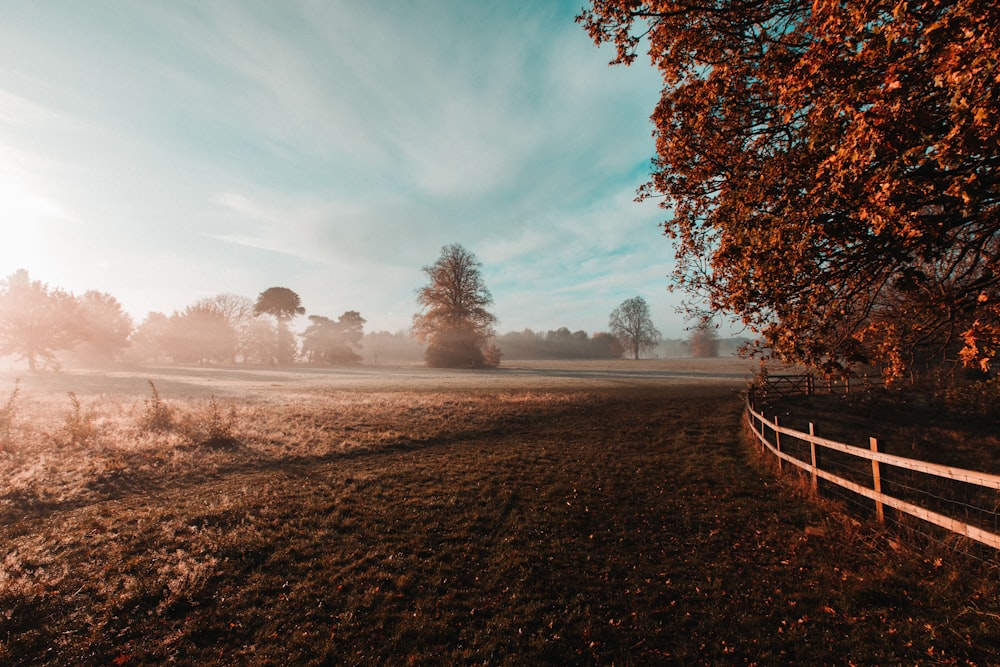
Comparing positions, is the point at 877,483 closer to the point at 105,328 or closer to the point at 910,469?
the point at 910,469

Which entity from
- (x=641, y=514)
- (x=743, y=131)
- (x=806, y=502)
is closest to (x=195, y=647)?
(x=641, y=514)

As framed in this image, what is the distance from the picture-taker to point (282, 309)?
233ft

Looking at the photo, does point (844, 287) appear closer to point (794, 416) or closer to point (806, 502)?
point (806, 502)

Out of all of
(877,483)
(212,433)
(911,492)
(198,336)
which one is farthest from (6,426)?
(198,336)

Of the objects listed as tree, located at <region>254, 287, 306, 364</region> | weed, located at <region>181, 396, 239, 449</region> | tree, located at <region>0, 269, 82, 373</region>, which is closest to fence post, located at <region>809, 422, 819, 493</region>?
weed, located at <region>181, 396, 239, 449</region>

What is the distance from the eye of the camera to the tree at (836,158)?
4203mm

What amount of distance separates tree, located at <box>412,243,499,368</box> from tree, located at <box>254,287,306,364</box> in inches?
1290

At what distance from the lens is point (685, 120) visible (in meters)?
7.52

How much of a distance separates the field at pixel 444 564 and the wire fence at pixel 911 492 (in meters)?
0.63

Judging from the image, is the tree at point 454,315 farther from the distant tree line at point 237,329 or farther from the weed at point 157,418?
the weed at point 157,418

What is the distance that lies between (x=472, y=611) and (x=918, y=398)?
86.8 ft

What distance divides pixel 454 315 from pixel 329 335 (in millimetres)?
34586

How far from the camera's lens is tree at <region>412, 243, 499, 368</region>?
51719 mm

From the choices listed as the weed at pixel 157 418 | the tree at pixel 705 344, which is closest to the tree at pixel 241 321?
the weed at pixel 157 418
